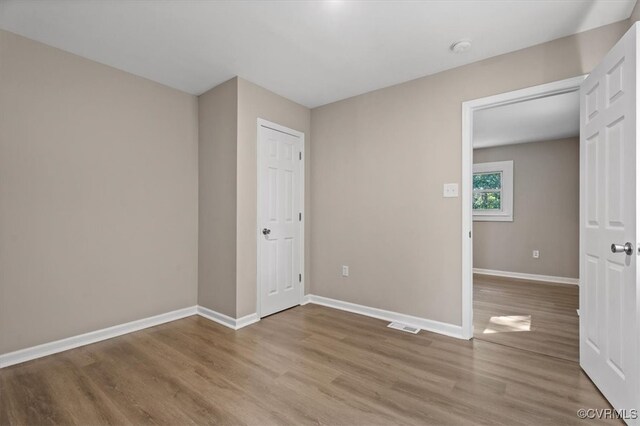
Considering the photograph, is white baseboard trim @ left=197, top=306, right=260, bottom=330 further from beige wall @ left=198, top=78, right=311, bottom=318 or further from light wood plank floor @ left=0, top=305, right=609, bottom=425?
light wood plank floor @ left=0, top=305, right=609, bottom=425

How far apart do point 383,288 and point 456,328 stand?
0.80 m

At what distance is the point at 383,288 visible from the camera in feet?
10.9

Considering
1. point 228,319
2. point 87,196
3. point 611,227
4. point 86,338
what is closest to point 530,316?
point 611,227

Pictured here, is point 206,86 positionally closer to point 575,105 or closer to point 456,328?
point 456,328

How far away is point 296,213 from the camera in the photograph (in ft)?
12.5

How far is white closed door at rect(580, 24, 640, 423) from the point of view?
1.60 metres

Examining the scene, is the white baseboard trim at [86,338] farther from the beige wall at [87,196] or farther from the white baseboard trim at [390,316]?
the white baseboard trim at [390,316]

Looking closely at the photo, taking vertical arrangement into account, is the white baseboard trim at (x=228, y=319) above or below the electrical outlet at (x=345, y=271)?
below

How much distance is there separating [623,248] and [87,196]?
382cm

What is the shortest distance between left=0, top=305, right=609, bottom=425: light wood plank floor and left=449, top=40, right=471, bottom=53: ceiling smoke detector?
2.48 meters

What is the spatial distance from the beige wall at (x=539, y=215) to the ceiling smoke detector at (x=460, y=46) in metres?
3.85

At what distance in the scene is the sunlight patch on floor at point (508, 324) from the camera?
2.95m

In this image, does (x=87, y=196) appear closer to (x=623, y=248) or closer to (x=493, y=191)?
(x=623, y=248)

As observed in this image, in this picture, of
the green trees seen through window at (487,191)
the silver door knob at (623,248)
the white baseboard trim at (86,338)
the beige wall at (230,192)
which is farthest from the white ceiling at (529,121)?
the white baseboard trim at (86,338)
